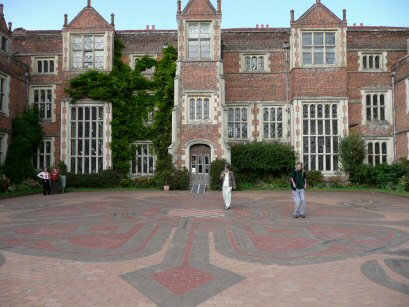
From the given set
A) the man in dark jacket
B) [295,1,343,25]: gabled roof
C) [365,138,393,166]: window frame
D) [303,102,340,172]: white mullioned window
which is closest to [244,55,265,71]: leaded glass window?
[295,1,343,25]: gabled roof

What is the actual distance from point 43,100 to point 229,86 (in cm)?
1370

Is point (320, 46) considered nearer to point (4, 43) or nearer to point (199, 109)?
point (199, 109)

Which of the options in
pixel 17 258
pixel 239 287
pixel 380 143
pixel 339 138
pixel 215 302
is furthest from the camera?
pixel 380 143

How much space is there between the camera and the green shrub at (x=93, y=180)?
2138 centimetres

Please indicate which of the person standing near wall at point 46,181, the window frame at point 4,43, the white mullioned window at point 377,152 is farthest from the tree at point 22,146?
the white mullioned window at point 377,152

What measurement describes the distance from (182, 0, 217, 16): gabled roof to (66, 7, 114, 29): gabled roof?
5.57m

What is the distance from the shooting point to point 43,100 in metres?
23.6

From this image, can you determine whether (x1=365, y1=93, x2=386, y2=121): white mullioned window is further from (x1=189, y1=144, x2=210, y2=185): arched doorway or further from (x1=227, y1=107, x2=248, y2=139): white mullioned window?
(x1=189, y1=144, x2=210, y2=185): arched doorway

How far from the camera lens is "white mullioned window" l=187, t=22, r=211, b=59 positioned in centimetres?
2122

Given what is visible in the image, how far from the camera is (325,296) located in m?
4.26

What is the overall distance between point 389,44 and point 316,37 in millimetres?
6110

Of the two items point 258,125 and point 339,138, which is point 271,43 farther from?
point 339,138

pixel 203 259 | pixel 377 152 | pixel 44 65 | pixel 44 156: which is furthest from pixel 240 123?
pixel 203 259

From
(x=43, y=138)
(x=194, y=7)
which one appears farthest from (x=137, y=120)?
(x=194, y=7)
